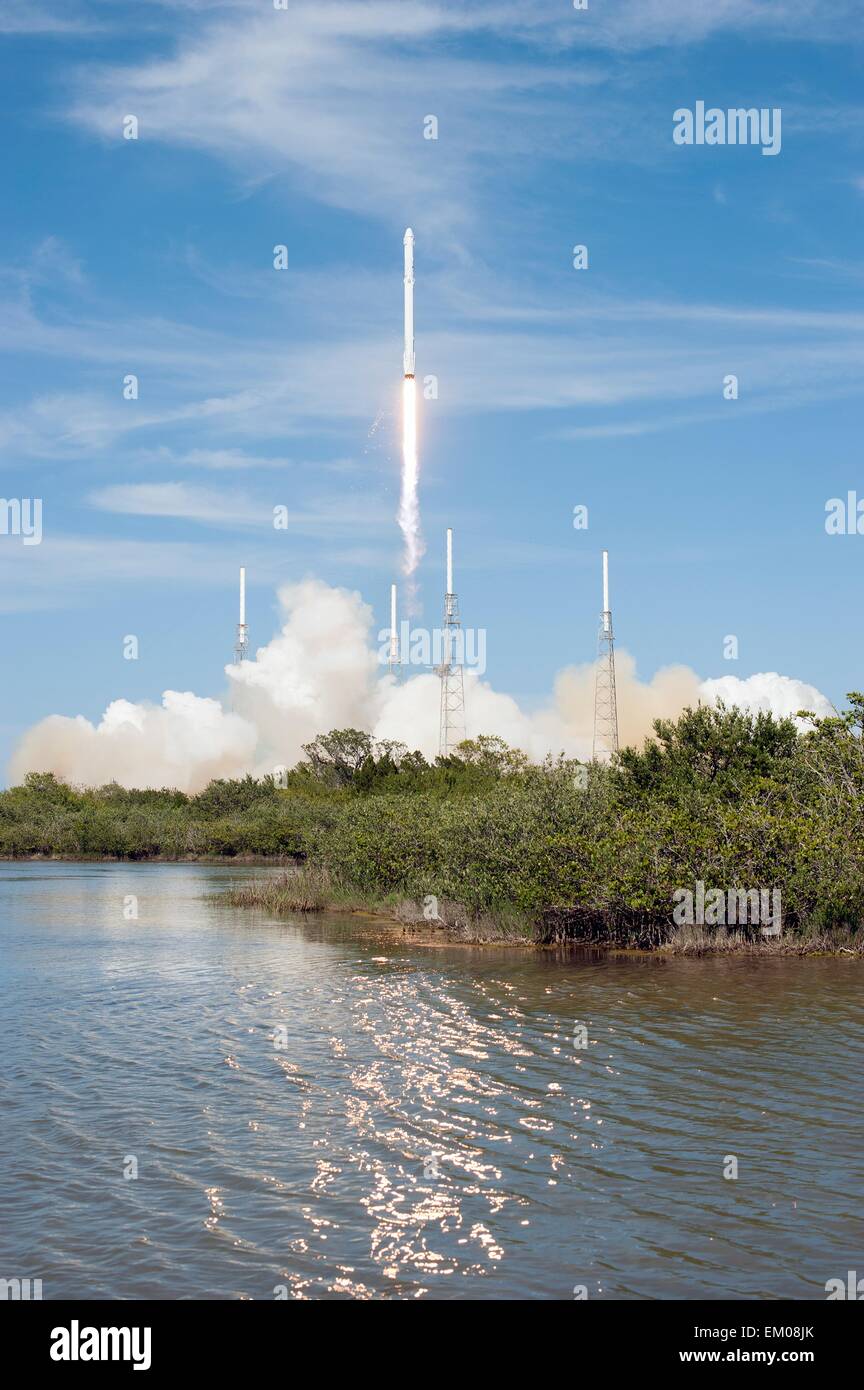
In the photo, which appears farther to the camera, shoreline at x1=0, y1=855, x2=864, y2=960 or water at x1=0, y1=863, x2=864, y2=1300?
shoreline at x1=0, y1=855, x2=864, y2=960

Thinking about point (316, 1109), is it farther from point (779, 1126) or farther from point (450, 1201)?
point (779, 1126)

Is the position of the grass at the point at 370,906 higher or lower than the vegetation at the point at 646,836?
lower

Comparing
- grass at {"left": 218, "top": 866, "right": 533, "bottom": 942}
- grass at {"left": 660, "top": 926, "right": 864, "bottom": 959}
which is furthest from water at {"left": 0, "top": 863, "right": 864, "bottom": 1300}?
grass at {"left": 218, "top": 866, "right": 533, "bottom": 942}

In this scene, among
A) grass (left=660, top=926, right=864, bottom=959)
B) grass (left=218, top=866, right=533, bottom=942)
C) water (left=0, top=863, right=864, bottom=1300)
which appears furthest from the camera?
grass (left=218, top=866, right=533, bottom=942)

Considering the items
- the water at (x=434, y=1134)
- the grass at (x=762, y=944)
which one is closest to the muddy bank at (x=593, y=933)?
the grass at (x=762, y=944)

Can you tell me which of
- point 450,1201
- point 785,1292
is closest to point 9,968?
point 450,1201

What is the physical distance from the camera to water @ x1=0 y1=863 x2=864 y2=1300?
36.1 feet

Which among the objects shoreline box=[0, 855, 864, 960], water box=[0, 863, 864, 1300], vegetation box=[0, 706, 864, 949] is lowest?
water box=[0, 863, 864, 1300]

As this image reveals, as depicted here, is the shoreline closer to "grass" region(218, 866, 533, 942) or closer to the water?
"grass" region(218, 866, 533, 942)

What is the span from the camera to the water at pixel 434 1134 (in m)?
11.0

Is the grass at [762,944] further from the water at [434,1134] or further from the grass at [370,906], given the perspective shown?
the grass at [370,906]

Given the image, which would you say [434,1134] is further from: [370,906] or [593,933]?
[370,906]

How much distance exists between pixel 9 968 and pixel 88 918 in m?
15.2
